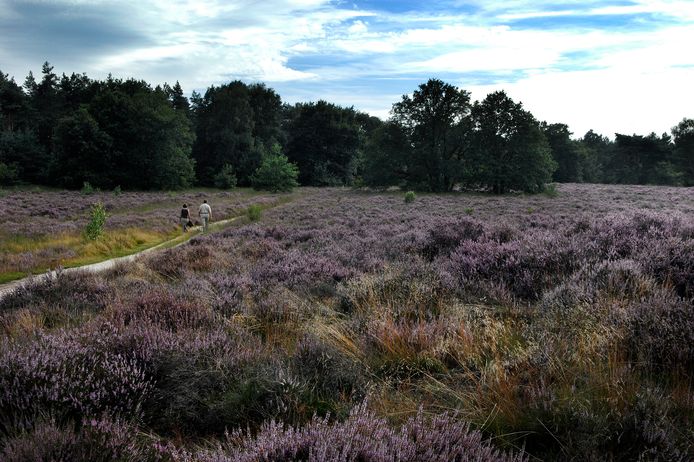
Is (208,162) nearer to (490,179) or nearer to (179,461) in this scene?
(490,179)

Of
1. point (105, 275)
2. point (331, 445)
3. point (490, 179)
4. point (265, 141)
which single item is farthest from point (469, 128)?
point (331, 445)

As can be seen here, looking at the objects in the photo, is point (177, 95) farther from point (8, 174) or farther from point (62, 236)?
point (62, 236)

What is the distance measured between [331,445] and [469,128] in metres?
58.6

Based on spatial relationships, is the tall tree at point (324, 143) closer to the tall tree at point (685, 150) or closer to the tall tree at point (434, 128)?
the tall tree at point (434, 128)

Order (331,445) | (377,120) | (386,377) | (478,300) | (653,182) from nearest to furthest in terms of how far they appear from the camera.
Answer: (331,445), (386,377), (478,300), (653,182), (377,120)

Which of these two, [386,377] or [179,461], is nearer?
[179,461]

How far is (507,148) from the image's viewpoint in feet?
177

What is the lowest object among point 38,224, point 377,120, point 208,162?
point 38,224

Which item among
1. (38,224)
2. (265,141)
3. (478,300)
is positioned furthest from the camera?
(265,141)

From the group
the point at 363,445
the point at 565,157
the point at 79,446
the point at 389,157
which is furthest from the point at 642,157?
the point at 79,446

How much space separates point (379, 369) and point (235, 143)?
240ft

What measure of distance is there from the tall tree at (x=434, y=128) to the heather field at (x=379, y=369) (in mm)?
50348

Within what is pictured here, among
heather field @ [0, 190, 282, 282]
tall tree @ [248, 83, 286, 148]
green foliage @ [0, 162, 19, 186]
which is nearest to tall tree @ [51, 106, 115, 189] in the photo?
green foliage @ [0, 162, 19, 186]

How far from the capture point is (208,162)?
74250 millimetres
